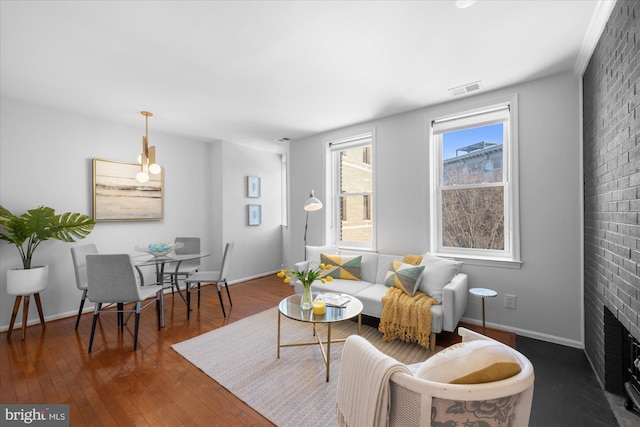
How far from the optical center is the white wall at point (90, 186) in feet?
10.6

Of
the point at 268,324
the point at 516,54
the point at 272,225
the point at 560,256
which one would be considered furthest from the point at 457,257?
the point at 272,225

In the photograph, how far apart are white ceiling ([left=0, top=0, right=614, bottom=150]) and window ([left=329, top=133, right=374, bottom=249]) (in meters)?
0.90

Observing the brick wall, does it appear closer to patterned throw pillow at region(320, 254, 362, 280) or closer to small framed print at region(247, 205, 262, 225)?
patterned throw pillow at region(320, 254, 362, 280)

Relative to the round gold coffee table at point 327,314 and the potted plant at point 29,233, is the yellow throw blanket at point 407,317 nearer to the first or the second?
the round gold coffee table at point 327,314

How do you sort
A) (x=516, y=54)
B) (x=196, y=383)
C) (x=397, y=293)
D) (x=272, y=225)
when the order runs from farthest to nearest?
(x=272, y=225), (x=397, y=293), (x=516, y=54), (x=196, y=383)

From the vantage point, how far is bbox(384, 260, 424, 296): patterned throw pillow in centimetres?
291

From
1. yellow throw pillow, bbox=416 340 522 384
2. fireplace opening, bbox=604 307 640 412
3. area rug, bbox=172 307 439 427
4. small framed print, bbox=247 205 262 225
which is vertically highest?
small framed print, bbox=247 205 262 225

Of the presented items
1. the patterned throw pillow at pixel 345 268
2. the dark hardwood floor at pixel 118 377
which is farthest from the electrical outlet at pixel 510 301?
the dark hardwood floor at pixel 118 377

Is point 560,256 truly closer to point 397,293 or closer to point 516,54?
point 397,293

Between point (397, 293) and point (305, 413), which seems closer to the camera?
point (305, 413)

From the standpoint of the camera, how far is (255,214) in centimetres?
552

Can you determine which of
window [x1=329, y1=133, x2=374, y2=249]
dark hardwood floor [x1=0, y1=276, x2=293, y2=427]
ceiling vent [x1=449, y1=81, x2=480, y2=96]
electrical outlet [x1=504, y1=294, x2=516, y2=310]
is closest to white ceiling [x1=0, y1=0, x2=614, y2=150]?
ceiling vent [x1=449, y1=81, x2=480, y2=96]

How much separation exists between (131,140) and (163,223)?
1.31 metres

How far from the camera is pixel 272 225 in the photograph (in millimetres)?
5906
